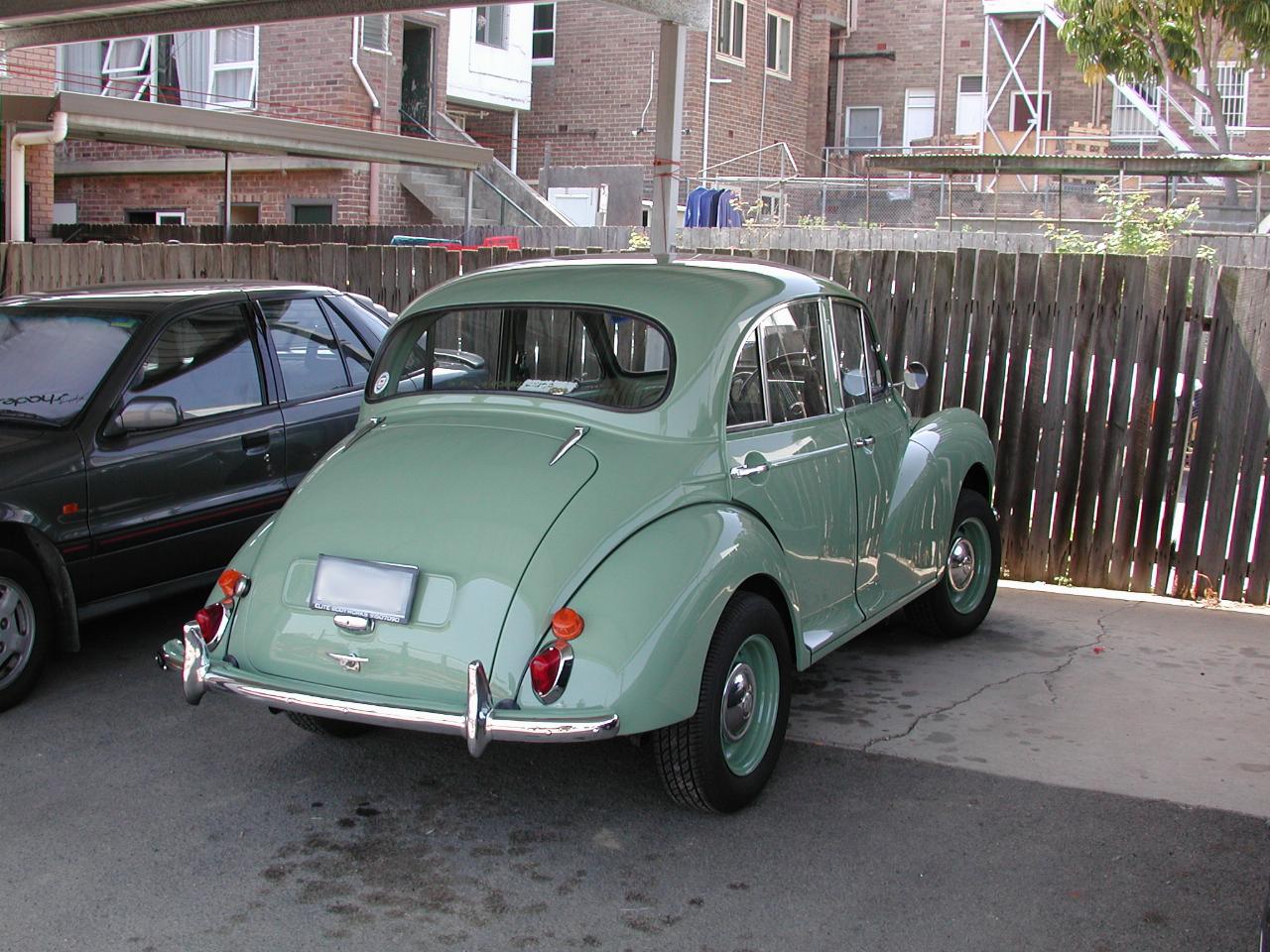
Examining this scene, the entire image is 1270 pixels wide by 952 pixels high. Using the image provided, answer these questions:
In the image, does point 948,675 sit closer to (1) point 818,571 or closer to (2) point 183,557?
(1) point 818,571

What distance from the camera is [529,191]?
1046 inches

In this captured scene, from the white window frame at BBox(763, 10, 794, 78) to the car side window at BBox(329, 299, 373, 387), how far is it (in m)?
26.9

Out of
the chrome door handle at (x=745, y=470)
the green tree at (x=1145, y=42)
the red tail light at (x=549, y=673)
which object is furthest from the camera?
the green tree at (x=1145, y=42)

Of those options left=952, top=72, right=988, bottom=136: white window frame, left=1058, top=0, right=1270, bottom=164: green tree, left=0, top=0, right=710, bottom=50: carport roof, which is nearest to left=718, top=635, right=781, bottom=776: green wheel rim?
left=0, top=0, right=710, bottom=50: carport roof

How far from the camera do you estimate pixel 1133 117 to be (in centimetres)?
3288

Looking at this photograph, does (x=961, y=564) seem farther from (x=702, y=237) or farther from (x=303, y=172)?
(x=303, y=172)

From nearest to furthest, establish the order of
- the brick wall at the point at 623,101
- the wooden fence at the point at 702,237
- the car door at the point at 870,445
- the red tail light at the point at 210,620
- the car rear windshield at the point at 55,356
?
the red tail light at the point at 210,620 → the car door at the point at 870,445 → the car rear windshield at the point at 55,356 → the wooden fence at the point at 702,237 → the brick wall at the point at 623,101

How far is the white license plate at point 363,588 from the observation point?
436 cm

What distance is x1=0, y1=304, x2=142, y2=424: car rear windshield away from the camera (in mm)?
6328

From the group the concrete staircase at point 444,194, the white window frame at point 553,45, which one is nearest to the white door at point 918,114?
the white window frame at point 553,45

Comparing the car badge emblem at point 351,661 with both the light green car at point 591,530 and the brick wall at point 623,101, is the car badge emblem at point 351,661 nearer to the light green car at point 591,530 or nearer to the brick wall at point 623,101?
the light green car at point 591,530

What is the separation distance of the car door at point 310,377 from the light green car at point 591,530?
5.48ft

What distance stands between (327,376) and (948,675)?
368 centimetres

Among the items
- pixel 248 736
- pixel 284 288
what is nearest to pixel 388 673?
pixel 248 736
